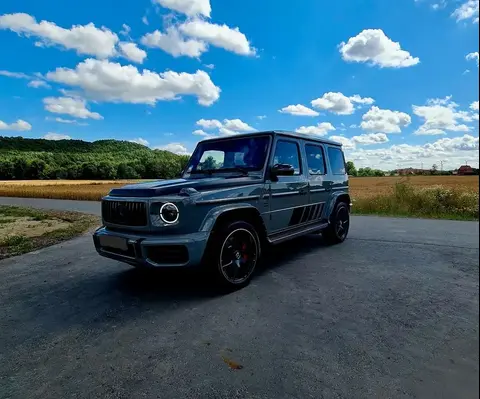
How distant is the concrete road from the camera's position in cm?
216

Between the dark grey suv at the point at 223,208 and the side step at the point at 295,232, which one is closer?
the dark grey suv at the point at 223,208

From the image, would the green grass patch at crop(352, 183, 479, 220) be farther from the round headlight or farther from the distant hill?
the distant hill

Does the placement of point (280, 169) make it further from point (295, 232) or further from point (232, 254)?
point (232, 254)

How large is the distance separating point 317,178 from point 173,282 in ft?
9.90

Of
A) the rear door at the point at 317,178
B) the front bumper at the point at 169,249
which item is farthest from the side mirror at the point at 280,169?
the front bumper at the point at 169,249

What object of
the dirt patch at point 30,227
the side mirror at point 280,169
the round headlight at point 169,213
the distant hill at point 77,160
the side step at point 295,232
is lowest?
the dirt patch at point 30,227

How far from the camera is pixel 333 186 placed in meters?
6.20

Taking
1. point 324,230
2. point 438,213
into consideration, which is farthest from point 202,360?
point 438,213

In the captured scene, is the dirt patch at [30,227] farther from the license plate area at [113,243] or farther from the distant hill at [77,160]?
the distant hill at [77,160]

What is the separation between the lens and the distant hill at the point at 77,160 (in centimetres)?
4769

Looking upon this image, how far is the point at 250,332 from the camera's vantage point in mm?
2883

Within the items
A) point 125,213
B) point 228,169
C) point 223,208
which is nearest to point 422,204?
point 228,169

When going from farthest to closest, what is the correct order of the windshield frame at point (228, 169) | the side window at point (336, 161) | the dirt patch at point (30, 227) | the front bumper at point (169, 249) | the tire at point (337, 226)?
the dirt patch at point (30, 227) < the side window at point (336, 161) < the tire at point (337, 226) < the windshield frame at point (228, 169) < the front bumper at point (169, 249)

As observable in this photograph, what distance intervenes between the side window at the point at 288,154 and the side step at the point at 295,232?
92 cm
